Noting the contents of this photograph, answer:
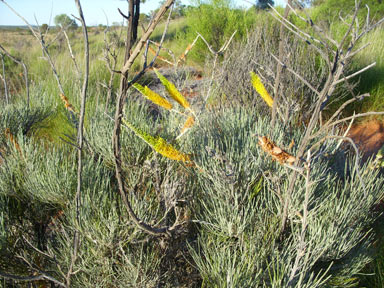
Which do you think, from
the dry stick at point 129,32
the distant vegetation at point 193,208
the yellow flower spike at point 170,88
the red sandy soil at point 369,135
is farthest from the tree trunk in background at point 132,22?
the red sandy soil at point 369,135

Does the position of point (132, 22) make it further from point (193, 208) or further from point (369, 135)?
point (369, 135)

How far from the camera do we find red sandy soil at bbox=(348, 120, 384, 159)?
2.94 m

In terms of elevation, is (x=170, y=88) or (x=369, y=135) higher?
(x=170, y=88)

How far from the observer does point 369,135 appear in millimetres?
3227

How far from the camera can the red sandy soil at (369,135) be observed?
2.94 m

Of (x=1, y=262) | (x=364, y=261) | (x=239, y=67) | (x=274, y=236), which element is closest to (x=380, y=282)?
(x=364, y=261)

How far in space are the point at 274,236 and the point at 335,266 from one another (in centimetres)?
31

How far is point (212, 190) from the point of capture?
1.28m

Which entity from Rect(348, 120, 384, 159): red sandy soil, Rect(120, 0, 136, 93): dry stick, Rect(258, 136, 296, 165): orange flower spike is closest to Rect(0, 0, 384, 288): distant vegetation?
A: Rect(258, 136, 296, 165): orange flower spike

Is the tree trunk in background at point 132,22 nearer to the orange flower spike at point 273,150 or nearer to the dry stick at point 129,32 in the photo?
the dry stick at point 129,32

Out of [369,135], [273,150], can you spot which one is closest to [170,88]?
[273,150]

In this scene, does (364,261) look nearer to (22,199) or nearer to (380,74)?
(22,199)

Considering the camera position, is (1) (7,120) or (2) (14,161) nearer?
(2) (14,161)

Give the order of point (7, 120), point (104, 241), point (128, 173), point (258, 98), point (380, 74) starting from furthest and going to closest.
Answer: point (380, 74)
point (258, 98)
point (7, 120)
point (128, 173)
point (104, 241)
